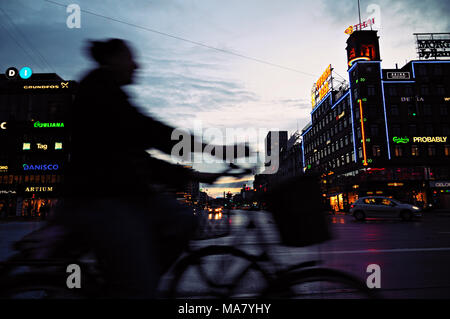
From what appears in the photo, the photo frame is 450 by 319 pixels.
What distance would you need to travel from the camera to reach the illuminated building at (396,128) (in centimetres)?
4544

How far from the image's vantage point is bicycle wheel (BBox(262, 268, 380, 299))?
2184 millimetres

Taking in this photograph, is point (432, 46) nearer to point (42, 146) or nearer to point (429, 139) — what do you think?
point (429, 139)

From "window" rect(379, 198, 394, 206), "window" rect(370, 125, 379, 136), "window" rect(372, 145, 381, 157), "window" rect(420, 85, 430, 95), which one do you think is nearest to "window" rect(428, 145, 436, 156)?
"window" rect(372, 145, 381, 157)

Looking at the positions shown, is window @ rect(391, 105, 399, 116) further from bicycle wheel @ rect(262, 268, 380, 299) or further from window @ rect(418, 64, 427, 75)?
bicycle wheel @ rect(262, 268, 380, 299)

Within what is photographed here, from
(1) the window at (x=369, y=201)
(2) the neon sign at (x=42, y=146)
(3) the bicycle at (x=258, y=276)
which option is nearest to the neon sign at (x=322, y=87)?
(1) the window at (x=369, y=201)

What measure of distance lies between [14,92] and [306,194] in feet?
199

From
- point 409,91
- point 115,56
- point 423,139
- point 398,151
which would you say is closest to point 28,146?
point 115,56

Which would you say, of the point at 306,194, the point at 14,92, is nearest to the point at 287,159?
the point at 306,194

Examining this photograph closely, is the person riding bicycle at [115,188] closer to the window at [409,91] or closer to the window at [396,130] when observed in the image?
the window at [396,130]

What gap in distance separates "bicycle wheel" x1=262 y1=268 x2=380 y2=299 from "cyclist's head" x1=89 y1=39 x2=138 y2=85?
1818 millimetres

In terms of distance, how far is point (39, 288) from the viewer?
2.13 metres

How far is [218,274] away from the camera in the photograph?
7.90ft

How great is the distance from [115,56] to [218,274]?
69.5 inches
